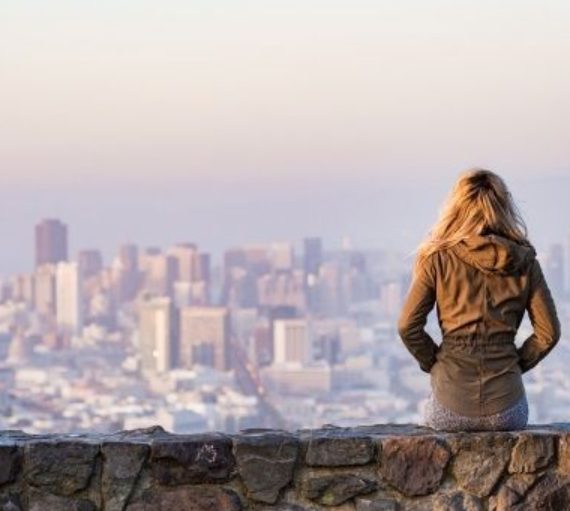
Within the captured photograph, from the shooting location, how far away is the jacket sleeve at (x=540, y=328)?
6430 mm

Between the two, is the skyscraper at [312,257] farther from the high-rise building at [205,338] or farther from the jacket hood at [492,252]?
the jacket hood at [492,252]

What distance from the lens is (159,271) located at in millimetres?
121188

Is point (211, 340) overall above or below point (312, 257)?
below

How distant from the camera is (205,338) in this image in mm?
108062

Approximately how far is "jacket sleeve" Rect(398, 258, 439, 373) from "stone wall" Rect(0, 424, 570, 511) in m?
0.27

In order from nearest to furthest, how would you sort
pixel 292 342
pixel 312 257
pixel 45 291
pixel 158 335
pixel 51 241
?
pixel 292 342 → pixel 158 335 → pixel 312 257 → pixel 45 291 → pixel 51 241

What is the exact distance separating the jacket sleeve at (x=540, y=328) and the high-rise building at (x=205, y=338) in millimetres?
98807

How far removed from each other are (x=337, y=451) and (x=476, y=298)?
660 millimetres

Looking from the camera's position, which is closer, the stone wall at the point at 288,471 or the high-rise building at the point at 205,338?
the stone wall at the point at 288,471

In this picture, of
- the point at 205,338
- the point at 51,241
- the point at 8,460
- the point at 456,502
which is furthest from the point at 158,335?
the point at 8,460

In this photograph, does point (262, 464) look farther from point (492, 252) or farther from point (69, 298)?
point (69, 298)

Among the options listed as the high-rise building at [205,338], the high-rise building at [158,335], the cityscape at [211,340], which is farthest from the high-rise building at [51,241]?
the high-rise building at [205,338]

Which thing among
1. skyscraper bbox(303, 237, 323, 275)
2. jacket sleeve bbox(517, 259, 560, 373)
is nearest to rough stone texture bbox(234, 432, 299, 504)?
jacket sleeve bbox(517, 259, 560, 373)

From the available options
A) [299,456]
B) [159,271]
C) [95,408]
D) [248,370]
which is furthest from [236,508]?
[159,271]
